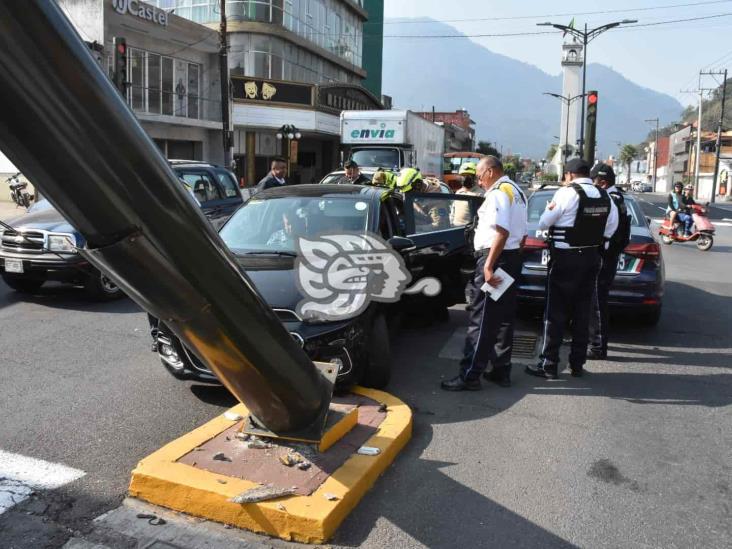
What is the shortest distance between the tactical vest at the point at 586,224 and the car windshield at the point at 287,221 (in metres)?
1.82

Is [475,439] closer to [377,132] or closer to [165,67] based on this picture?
[377,132]

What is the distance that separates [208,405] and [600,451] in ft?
9.29

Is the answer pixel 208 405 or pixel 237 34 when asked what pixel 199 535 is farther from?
pixel 237 34

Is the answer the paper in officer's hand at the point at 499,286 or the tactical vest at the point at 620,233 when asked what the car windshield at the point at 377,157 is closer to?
the tactical vest at the point at 620,233

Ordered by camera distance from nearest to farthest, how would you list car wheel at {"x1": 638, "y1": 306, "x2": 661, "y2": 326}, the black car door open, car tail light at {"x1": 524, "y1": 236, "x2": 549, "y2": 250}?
the black car door open < car tail light at {"x1": 524, "y1": 236, "x2": 549, "y2": 250} < car wheel at {"x1": 638, "y1": 306, "x2": 661, "y2": 326}

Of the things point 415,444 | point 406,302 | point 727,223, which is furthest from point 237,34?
point 415,444

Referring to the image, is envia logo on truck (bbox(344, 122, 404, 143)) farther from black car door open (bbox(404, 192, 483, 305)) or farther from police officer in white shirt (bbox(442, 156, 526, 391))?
police officer in white shirt (bbox(442, 156, 526, 391))

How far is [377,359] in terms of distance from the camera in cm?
517

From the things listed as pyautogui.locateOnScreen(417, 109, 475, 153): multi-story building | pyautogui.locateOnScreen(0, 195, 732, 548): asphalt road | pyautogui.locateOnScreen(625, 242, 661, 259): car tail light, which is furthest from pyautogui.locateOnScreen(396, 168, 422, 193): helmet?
pyautogui.locateOnScreen(417, 109, 475, 153): multi-story building

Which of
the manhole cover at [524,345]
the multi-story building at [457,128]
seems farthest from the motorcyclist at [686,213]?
the multi-story building at [457,128]

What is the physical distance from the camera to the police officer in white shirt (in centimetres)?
517

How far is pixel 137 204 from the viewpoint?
2.23 meters

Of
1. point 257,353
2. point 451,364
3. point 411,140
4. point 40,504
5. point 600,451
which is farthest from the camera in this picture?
point 411,140

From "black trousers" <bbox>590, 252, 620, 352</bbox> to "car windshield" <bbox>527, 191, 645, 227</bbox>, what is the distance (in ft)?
6.11
